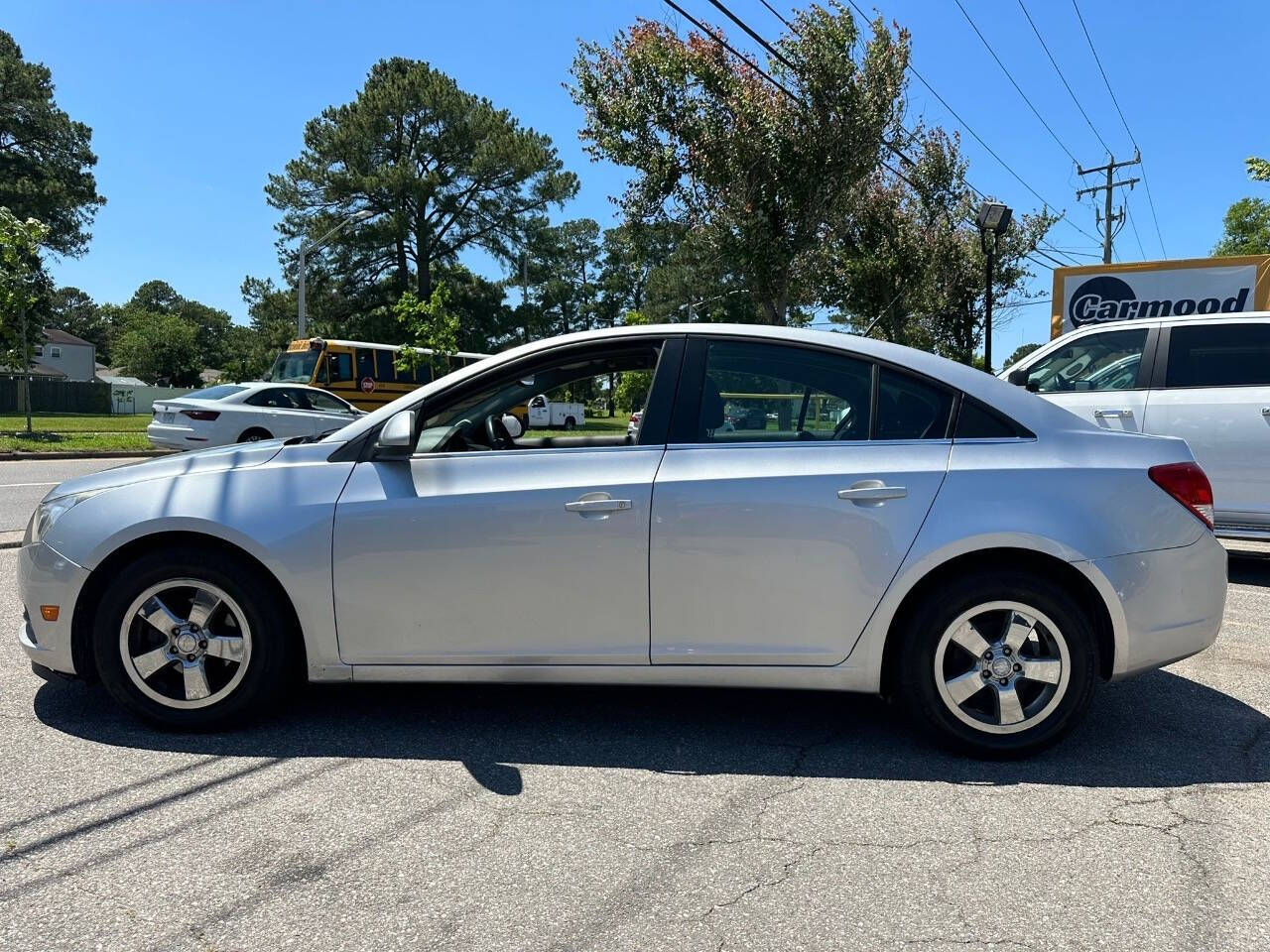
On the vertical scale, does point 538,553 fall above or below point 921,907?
above

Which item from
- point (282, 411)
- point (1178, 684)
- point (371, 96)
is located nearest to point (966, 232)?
point (282, 411)

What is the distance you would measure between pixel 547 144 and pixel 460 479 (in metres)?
43.9

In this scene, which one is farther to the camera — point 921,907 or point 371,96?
point 371,96

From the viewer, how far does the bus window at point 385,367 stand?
28.1 metres

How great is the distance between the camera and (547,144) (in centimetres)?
4450

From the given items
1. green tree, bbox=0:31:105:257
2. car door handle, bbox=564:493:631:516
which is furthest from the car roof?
green tree, bbox=0:31:105:257

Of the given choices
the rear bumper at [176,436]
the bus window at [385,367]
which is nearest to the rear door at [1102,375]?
the rear bumper at [176,436]

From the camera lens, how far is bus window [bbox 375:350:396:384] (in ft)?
92.0

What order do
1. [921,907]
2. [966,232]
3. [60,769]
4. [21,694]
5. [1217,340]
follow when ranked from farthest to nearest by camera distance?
[966,232]
[1217,340]
[21,694]
[60,769]
[921,907]

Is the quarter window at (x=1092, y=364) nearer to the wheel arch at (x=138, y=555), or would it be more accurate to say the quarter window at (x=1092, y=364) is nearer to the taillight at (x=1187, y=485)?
the taillight at (x=1187, y=485)

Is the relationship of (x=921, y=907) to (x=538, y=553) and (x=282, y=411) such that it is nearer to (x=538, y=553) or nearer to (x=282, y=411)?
(x=538, y=553)

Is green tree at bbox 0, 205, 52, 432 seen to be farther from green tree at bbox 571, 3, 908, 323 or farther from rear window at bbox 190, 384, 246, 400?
A: green tree at bbox 571, 3, 908, 323

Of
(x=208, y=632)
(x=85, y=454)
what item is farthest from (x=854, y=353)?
(x=85, y=454)

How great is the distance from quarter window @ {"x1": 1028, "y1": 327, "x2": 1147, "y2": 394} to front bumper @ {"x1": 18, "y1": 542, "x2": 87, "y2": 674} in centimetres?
690
